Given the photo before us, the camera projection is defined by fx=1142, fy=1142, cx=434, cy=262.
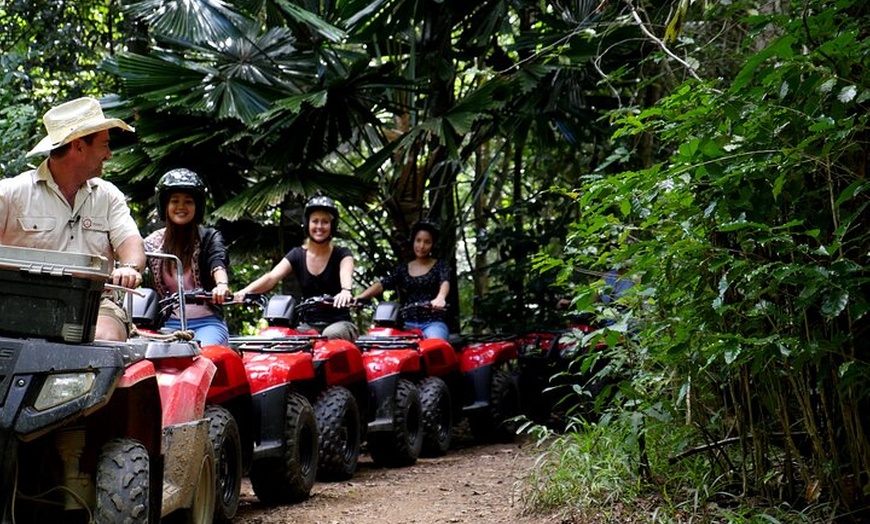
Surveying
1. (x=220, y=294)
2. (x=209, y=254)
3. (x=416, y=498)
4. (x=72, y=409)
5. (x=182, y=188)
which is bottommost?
(x=416, y=498)

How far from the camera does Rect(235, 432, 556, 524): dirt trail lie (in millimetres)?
6195

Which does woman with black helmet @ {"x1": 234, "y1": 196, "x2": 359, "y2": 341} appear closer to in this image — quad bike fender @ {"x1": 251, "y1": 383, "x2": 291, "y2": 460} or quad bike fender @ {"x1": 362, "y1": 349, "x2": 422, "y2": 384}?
quad bike fender @ {"x1": 362, "y1": 349, "x2": 422, "y2": 384}

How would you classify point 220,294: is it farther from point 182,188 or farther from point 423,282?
point 423,282

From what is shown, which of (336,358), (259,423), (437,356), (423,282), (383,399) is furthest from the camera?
(423,282)

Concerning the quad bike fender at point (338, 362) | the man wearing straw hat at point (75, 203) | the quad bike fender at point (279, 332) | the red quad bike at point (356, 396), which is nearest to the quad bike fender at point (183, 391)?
the man wearing straw hat at point (75, 203)

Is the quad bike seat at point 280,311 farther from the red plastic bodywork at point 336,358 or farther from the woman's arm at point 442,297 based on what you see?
the woman's arm at point 442,297

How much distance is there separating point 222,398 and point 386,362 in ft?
8.84

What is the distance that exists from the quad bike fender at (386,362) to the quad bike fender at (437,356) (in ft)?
1.67

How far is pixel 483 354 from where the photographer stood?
10.3 m

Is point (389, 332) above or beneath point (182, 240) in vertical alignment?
beneath

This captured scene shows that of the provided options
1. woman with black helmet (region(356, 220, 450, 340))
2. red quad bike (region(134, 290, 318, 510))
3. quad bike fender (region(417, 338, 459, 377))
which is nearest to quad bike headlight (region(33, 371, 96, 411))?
red quad bike (region(134, 290, 318, 510))

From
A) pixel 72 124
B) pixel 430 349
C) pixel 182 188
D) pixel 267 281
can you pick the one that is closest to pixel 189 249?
pixel 182 188

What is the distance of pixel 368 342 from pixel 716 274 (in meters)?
4.18

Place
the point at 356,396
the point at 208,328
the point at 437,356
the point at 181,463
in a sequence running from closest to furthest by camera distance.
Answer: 1. the point at 181,463
2. the point at 208,328
3. the point at 356,396
4. the point at 437,356
